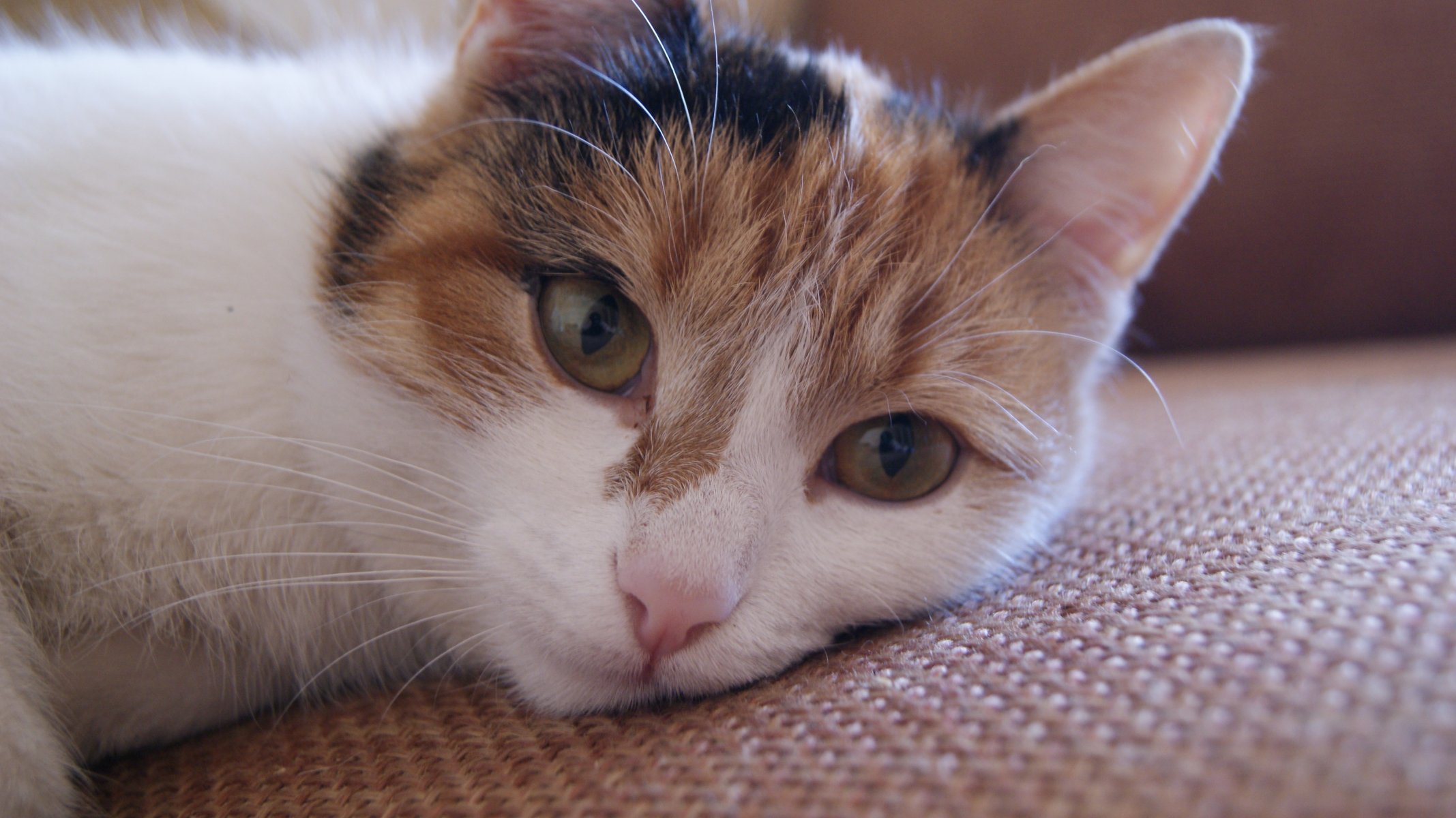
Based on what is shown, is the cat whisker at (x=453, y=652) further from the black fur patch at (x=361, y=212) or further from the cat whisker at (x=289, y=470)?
the black fur patch at (x=361, y=212)

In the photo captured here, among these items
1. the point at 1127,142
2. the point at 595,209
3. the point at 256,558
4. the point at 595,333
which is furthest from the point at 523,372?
the point at 1127,142

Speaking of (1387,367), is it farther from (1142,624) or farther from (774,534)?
(774,534)

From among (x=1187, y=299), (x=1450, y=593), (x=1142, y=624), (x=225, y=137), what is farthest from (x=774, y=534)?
(x=1187, y=299)

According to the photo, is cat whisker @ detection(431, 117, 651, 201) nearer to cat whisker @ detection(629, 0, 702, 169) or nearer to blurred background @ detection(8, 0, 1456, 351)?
cat whisker @ detection(629, 0, 702, 169)

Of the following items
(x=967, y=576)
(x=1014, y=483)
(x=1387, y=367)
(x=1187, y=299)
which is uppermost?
(x=1187, y=299)

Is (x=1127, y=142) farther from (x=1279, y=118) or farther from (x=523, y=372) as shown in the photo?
(x=1279, y=118)

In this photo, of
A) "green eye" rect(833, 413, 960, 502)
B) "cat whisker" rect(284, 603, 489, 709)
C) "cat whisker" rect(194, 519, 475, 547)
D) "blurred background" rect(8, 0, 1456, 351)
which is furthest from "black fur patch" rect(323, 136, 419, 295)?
"blurred background" rect(8, 0, 1456, 351)
